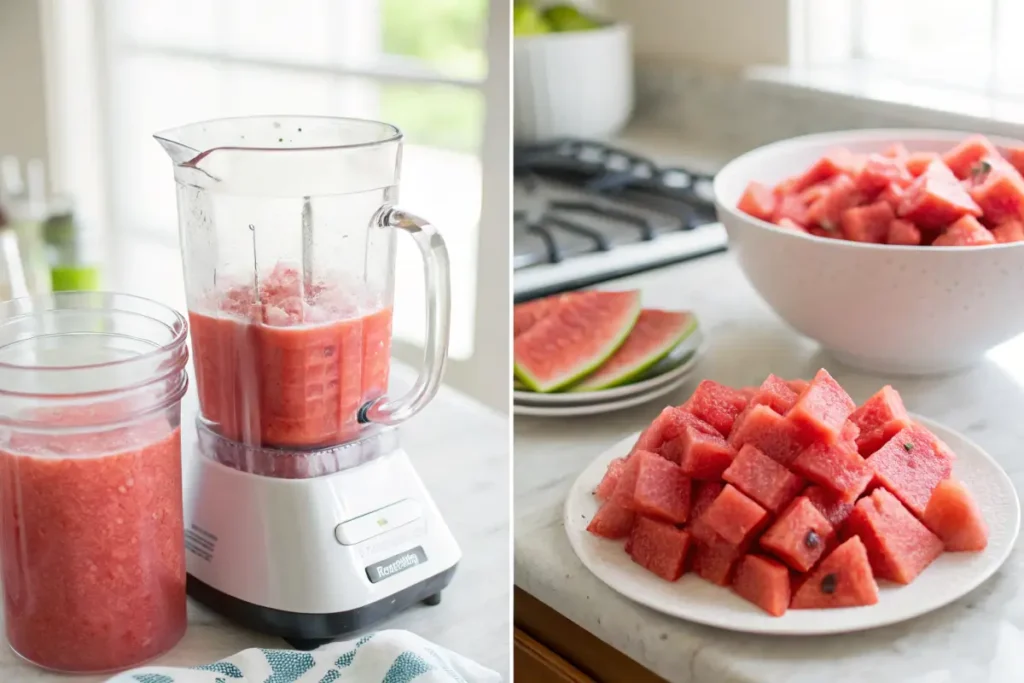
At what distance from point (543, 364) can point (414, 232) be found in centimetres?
40

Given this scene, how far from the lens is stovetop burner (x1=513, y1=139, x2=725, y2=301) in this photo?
144 centimetres

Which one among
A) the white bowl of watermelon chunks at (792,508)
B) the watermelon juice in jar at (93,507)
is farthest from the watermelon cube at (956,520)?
the watermelon juice in jar at (93,507)

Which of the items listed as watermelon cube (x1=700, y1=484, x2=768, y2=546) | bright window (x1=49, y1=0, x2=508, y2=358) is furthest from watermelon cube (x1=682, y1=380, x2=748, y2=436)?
bright window (x1=49, y1=0, x2=508, y2=358)

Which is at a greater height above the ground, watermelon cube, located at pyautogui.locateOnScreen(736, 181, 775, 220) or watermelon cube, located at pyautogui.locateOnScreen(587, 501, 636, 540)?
watermelon cube, located at pyautogui.locateOnScreen(736, 181, 775, 220)

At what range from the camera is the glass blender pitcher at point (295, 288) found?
73cm

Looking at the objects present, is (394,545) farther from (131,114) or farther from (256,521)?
(131,114)

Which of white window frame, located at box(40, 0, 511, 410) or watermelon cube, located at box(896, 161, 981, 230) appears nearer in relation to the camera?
watermelon cube, located at box(896, 161, 981, 230)

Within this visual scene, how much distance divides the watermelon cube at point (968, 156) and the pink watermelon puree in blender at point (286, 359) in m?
0.68

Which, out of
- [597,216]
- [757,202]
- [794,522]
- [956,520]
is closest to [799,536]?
[794,522]

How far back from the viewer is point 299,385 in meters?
0.73

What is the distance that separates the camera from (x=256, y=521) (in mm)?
738

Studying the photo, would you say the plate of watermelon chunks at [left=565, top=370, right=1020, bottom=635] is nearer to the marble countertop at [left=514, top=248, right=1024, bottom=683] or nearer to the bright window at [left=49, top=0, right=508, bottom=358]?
the marble countertop at [left=514, top=248, right=1024, bottom=683]

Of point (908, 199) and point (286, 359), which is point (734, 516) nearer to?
point (286, 359)

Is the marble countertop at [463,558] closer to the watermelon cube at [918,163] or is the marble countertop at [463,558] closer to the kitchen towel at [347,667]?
the kitchen towel at [347,667]
